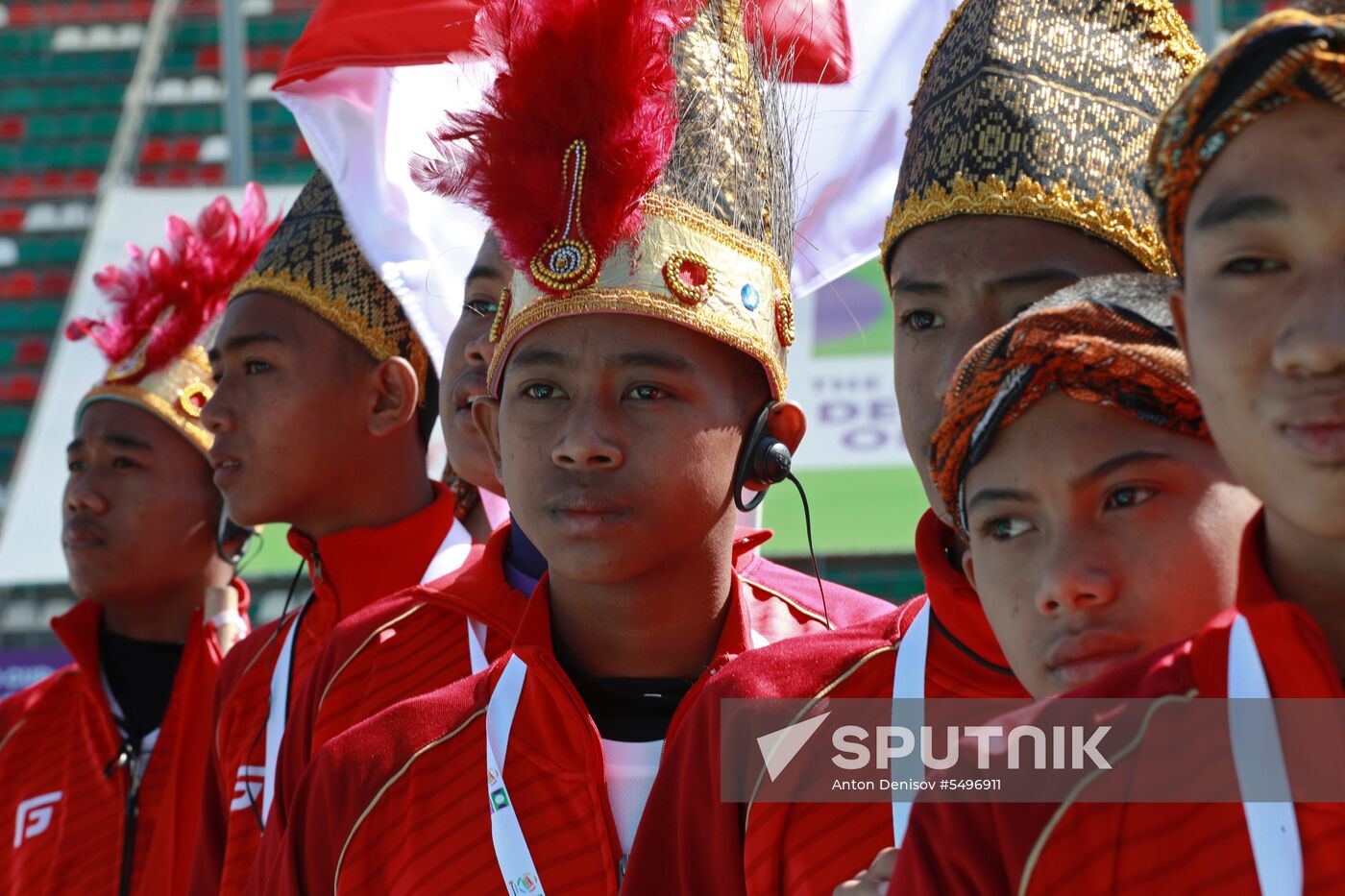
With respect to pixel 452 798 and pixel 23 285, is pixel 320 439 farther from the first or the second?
pixel 23 285

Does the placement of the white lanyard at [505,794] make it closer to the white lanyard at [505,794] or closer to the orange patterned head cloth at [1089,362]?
the white lanyard at [505,794]

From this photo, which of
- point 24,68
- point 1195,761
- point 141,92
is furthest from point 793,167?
point 24,68

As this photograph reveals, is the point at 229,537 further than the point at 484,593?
Yes

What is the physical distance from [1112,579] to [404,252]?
7.55 ft

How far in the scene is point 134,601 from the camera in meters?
4.28

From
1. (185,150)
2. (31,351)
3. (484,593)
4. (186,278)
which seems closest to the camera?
(484,593)

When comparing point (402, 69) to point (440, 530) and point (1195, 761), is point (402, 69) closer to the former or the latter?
point (440, 530)

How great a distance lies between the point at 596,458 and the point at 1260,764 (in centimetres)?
119

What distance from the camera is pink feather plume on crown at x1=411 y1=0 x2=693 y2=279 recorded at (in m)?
2.48

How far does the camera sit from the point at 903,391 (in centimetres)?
231

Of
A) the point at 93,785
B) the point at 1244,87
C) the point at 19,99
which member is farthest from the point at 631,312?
the point at 19,99

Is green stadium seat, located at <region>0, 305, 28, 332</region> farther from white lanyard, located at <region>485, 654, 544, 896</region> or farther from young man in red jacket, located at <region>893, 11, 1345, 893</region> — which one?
young man in red jacket, located at <region>893, 11, 1345, 893</region>

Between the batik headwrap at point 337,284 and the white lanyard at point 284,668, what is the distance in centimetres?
36

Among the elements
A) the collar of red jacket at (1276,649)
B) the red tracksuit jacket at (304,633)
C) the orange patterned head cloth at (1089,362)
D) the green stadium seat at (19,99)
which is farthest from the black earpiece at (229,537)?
the green stadium seat at (19,99)
